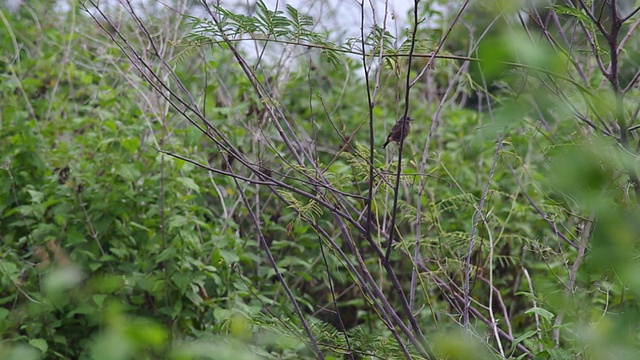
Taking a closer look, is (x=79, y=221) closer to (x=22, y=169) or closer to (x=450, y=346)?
(x=22, y=169)

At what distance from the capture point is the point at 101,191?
3238 millimetres

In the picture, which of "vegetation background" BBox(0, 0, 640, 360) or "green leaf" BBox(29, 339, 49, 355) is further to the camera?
"green leaf" BBox(29, 339, 49, 355)

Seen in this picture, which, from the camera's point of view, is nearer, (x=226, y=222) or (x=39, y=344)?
(x=39, y=344)

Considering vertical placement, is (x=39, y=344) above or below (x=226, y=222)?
below

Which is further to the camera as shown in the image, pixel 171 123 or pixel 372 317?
pixel 171 123

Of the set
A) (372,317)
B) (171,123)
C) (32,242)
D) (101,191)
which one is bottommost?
(372,317)

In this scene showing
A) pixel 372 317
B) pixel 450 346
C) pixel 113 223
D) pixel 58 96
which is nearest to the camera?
pixel 450 346

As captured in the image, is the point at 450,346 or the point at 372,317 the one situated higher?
the point at 450,346

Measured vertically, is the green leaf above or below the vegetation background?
below

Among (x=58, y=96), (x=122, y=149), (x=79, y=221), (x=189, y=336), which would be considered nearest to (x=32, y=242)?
(x=79, y=221)

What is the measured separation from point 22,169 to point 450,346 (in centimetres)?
280

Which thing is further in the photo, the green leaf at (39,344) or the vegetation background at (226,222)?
the green leaf at (39,344)

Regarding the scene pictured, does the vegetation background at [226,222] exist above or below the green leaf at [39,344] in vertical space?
above

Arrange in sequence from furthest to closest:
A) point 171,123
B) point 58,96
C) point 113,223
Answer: point 58,96 → point 171,123 → point 113,223
